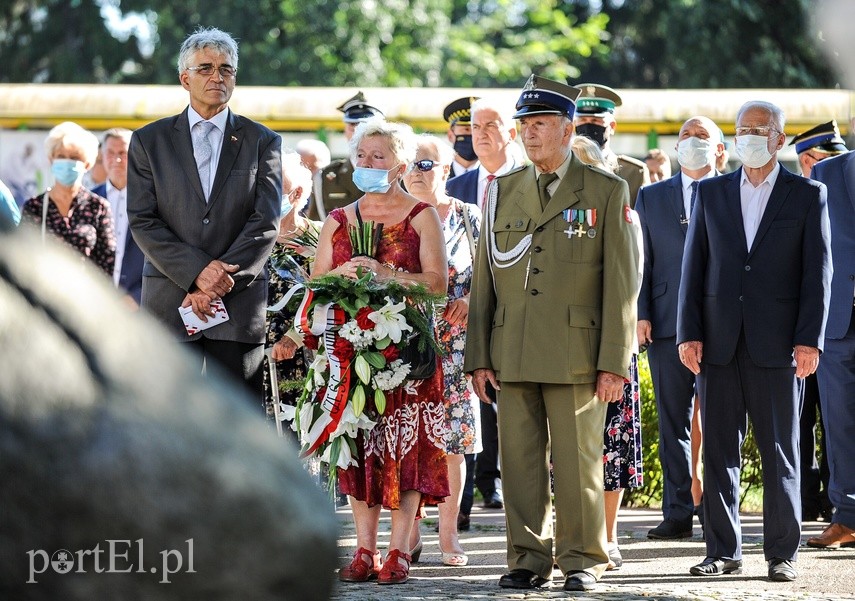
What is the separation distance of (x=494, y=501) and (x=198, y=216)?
400 centimetres

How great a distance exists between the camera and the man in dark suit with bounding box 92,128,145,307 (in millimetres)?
8500

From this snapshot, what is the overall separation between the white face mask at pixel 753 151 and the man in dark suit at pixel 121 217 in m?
3.37

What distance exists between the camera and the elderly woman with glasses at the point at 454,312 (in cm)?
714

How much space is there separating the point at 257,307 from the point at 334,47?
24335 mm

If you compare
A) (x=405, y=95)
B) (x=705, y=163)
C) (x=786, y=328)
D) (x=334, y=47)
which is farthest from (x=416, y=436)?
(x=334, y=47)

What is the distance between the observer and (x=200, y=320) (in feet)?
19.8

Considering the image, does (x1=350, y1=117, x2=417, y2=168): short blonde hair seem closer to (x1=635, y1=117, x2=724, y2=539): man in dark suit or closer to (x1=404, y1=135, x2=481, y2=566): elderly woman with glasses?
(x1=404, y1=135, x2=481, y2=566): elderly woman with glasses

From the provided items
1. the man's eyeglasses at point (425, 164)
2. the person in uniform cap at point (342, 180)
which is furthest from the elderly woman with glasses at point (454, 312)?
the person in uniform cap at point (342, 180)

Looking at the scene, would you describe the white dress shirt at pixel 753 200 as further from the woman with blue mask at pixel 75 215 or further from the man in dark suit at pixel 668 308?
the woman with blue mask at pixel 75 215

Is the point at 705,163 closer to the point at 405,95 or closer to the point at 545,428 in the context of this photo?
the point at 545,428

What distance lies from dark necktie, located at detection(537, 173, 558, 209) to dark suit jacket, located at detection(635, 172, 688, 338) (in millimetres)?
2195

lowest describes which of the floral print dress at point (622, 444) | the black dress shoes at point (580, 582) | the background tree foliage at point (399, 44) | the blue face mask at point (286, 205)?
the black dress shoes at point (580, 582)

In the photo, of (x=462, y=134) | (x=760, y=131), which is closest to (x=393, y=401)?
(x=760, y=131)

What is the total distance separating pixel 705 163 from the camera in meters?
8.46
